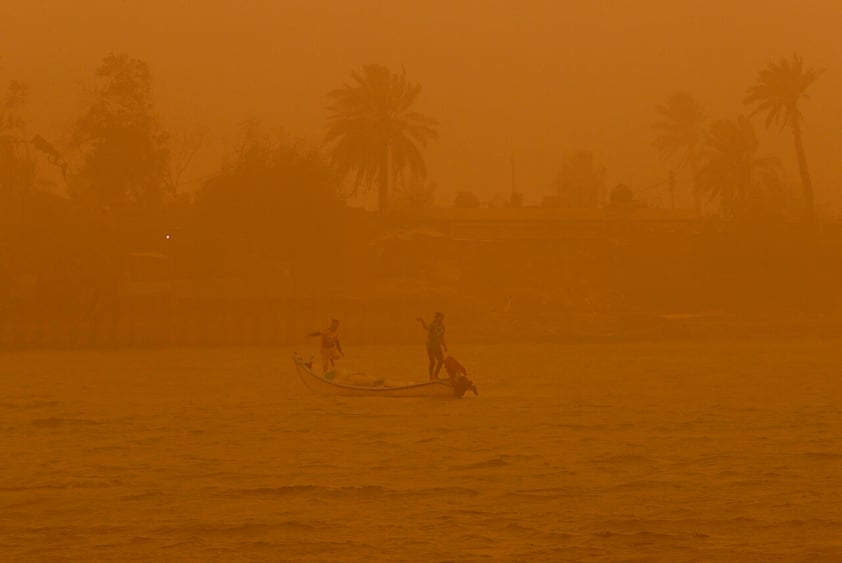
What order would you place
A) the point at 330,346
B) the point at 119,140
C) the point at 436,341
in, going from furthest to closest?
1. the point at 119,140
2. the point at 330,346
3. the point at 436,341

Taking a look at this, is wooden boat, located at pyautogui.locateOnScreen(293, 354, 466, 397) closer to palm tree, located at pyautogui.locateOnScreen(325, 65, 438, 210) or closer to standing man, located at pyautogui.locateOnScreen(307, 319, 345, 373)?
standing man, located at pyautogui.locateOnScreen(307, 319, 345, 373)

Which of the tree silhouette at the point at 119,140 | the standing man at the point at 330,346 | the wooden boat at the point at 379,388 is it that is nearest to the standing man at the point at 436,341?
the wooden boat at the point at 379,388

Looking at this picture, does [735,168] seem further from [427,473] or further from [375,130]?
[427,473]

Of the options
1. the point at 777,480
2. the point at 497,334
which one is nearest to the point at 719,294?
the point at 497,334

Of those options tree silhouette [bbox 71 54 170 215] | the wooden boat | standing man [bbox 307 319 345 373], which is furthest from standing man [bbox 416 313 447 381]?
tree silhouette [bbox 71 54 170 215]

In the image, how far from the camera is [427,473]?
70.2 ft

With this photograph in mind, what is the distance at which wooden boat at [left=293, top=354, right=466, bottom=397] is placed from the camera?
3238cm

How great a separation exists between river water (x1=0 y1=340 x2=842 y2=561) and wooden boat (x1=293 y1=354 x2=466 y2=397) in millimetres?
358

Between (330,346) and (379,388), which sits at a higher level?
(330,346)

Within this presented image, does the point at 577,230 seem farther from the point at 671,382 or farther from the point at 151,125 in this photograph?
the point at 671,382

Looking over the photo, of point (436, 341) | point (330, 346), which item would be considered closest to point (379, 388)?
point (436, 341)

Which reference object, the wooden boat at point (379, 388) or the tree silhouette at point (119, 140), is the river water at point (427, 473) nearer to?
the wooden boat at point (379, 388)

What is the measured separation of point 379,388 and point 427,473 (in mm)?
11541

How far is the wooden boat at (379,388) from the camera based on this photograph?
106ft
